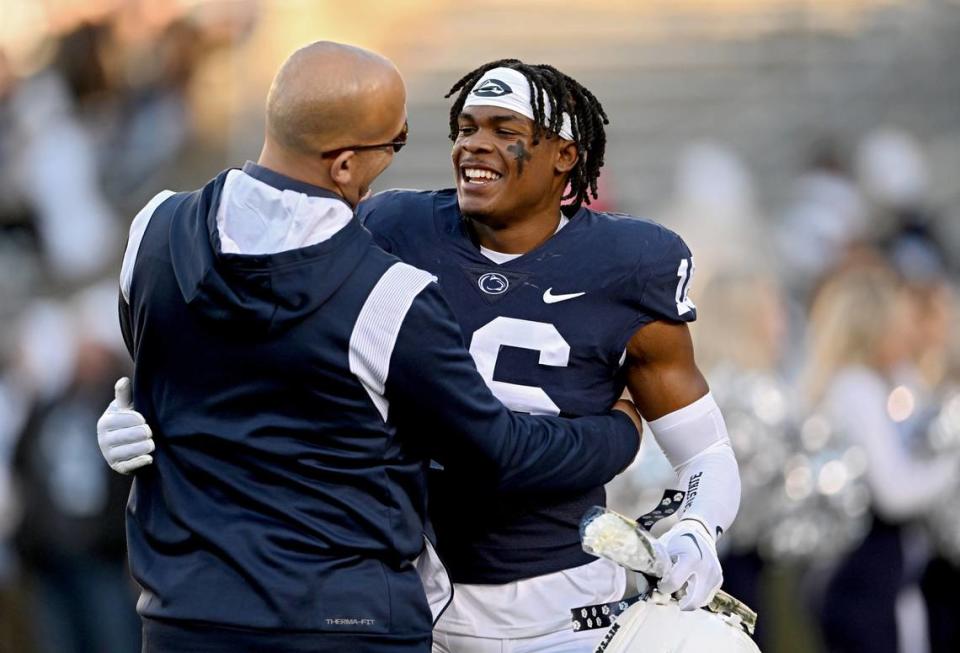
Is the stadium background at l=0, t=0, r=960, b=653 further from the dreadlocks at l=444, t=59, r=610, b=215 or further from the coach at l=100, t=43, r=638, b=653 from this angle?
the coach at l=100, t=43, r=638, b=653

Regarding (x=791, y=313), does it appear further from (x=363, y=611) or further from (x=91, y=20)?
(x=363, y=611)

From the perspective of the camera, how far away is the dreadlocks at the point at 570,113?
385 cm

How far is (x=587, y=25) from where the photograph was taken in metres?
13.0

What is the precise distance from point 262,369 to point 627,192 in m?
9.13

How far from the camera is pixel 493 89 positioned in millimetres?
3840

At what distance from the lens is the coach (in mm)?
3199

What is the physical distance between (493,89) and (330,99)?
0.66m

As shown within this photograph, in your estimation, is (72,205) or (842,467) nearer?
(842,467)

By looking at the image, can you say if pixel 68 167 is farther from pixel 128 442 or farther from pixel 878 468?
pixel 128 442

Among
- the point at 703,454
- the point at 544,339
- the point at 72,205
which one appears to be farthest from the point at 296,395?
the point at 72,205

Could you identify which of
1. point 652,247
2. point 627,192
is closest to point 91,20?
point 627,192

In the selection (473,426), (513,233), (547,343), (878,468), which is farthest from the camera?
(878,468)

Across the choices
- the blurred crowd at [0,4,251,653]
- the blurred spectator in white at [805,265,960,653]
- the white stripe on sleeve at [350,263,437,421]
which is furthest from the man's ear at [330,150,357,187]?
the blurred crowd at [0,4,251,653]

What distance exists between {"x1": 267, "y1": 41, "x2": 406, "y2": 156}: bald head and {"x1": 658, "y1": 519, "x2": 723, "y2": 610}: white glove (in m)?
1.01
